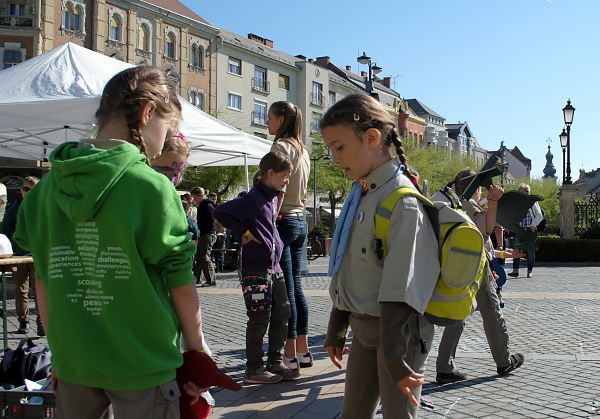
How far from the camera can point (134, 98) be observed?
2061 mm

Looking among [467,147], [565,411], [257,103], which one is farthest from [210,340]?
[467,147]

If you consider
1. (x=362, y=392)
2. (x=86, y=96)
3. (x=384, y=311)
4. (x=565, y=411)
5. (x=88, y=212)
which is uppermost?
(x=86, y=96)

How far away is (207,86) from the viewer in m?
47.3

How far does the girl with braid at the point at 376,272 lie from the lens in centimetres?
237

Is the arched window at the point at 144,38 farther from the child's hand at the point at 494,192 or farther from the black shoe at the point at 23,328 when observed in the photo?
the child's hand at the point at 494,192

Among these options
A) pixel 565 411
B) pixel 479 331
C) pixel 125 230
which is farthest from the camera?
pixel 479 331

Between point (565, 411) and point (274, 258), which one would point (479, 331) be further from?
point (274, 258)

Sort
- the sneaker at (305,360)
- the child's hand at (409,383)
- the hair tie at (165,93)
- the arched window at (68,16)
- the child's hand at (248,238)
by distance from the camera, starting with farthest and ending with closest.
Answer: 1. the arched window at (68,16)
2. the sneaker at (305,360)
3. the child's hand at (248,238)
4. the child's hand at (409,383)
5. the hair tie at (165,93)

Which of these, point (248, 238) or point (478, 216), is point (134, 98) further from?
point (478, 216)

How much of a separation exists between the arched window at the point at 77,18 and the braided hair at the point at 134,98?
39555 mm

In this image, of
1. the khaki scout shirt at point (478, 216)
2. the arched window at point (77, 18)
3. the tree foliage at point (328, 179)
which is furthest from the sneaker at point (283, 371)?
the tree foliage at point (328, 179)

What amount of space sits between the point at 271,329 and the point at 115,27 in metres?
39.3

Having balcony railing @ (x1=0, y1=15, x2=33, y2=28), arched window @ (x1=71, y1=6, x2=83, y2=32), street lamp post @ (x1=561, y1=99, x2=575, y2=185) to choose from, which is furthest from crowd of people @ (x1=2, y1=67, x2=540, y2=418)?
arched window @ (x1=71, y1=6, x2=83, y2=32)

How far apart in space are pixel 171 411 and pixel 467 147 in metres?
111
